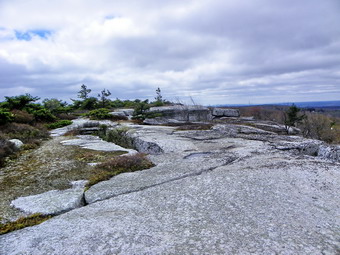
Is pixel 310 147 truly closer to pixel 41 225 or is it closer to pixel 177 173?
pixel 177 173

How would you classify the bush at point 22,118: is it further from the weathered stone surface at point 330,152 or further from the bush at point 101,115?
the weathered stone surface at point 330,152

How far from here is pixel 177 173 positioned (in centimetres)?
579

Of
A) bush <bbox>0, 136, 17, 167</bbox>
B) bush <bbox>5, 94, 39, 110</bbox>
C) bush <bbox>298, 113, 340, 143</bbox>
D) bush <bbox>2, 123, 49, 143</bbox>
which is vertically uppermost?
bush <bbox>5, 94, 39, 110</bbox>

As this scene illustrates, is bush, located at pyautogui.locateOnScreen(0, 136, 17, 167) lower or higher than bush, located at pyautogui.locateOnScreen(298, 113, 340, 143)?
higher

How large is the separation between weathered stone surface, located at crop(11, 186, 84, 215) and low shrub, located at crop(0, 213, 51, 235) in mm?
131

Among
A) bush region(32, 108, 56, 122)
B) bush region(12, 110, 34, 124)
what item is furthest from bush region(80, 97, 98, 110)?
bush region(12, 110, 34, 124)

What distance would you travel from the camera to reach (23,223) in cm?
384

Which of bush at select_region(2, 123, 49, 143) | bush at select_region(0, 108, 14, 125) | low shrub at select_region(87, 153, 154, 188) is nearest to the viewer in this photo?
low shrub at select_region(87, 153, 154, 188)

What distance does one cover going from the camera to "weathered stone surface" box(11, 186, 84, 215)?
168 inches

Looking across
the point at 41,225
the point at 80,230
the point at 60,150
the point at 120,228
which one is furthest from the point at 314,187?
the point at 60,150

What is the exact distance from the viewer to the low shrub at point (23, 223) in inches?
145

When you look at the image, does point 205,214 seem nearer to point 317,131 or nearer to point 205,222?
point 205,222

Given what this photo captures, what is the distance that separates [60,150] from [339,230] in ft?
30.2

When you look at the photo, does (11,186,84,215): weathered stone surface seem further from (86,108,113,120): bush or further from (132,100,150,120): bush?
(86,108,113,120): bush
